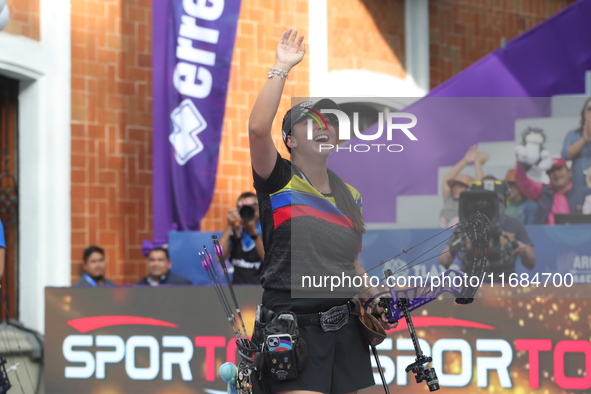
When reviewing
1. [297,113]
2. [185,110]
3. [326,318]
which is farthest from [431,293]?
[185,110]

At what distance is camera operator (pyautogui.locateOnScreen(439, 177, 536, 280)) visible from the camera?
4.90m

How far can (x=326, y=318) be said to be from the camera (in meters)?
4.06

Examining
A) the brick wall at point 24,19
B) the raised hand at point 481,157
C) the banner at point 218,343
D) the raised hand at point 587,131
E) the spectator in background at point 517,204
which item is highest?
the brick wall at point 24,19

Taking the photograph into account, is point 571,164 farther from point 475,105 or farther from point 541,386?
point 541,386

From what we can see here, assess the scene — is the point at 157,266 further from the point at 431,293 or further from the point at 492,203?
the point at 431,293

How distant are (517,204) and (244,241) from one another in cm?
300

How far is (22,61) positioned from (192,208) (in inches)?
81.7

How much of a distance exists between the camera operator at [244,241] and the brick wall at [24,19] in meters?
2.84

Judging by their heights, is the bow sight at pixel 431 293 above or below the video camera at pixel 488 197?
below

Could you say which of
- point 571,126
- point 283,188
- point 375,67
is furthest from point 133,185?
point 283,188

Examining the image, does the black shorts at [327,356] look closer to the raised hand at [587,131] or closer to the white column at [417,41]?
the raised hand at [587,131]

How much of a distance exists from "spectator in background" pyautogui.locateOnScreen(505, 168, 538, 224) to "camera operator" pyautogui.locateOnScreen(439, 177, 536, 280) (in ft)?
0.11

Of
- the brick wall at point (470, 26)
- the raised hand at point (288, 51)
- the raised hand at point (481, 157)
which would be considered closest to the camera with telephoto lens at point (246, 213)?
the raised hand at point (481, 157)

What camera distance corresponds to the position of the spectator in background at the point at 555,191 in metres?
5.35
